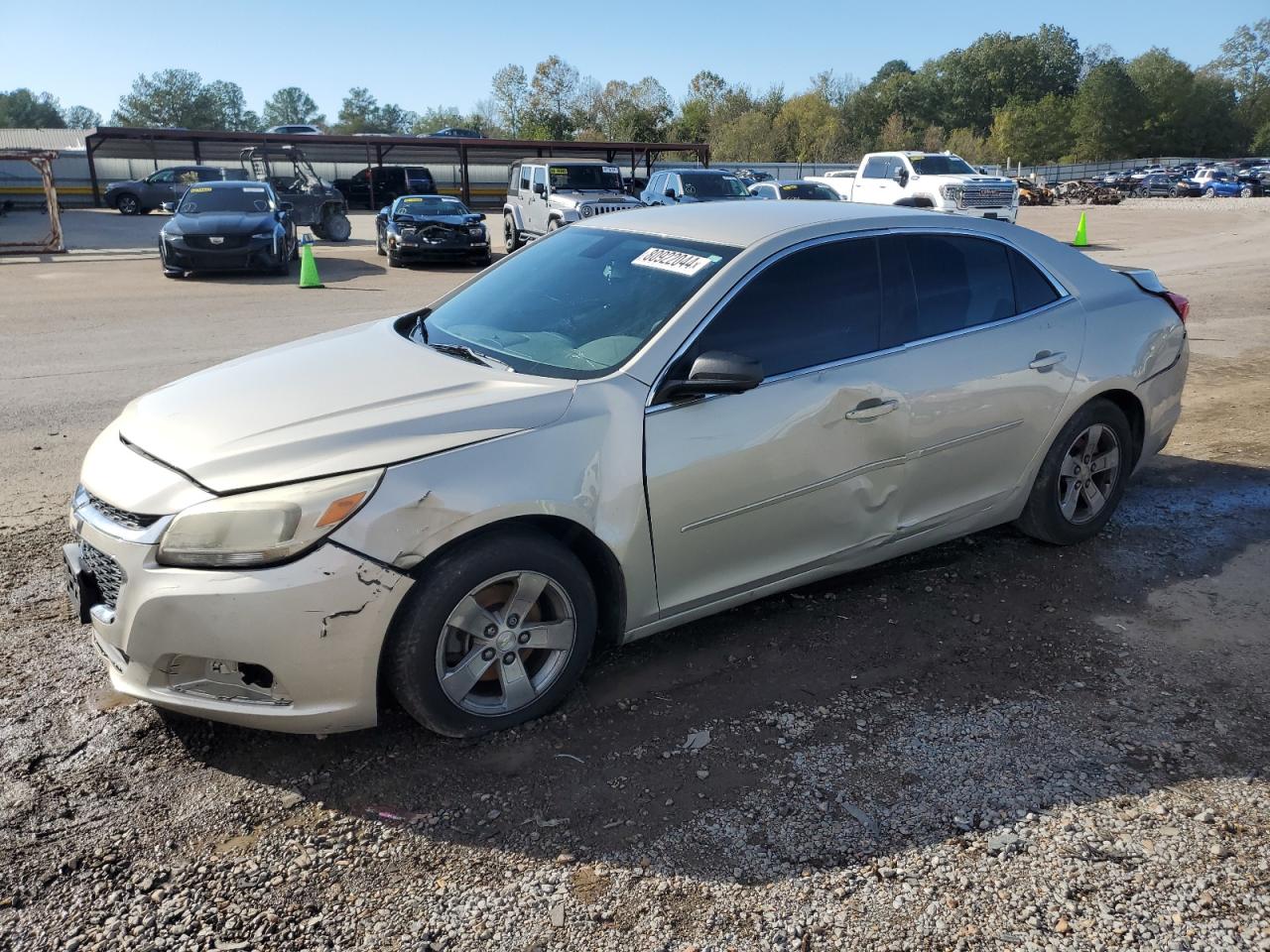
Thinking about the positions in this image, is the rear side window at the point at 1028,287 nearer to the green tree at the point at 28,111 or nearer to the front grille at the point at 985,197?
the front grille at the point at 985,197

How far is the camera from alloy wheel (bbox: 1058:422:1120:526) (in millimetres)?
4793

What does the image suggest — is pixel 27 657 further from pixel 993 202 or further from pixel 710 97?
pixel 710 97

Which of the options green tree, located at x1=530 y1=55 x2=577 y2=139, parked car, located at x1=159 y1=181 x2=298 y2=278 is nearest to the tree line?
green tree, located at x1=530 y1=55 x2=577 y2=139

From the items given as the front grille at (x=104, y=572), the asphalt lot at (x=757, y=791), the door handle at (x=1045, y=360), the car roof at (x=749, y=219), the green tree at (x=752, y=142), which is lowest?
the asphalt lot at (x=757, y=791)

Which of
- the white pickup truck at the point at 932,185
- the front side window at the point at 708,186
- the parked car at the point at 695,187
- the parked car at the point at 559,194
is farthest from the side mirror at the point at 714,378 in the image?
the white pickup truck at the point at 932,185

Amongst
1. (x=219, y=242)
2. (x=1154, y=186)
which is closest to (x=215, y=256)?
(x=219, y=242)

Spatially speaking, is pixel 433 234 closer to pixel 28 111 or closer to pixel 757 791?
pixel 757 791

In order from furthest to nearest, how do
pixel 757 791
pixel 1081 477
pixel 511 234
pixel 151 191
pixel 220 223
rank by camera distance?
pixel 151 191 < pixel 511 234 < pixel 220 223 < pixel 1081 477 < pixel 757 791

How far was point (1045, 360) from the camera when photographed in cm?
448

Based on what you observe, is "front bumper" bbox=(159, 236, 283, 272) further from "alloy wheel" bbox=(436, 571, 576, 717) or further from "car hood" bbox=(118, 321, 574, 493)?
"alloy wheel" bbox=(436, 571, 576, 717)

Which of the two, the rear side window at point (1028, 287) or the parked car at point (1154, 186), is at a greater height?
the parked car at point (1154, 186)

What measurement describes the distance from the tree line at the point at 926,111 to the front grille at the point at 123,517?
7789 centimetres

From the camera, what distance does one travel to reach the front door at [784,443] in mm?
3482

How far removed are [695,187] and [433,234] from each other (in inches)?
218
